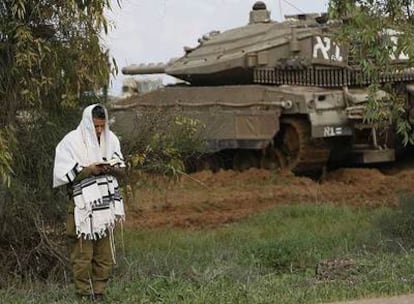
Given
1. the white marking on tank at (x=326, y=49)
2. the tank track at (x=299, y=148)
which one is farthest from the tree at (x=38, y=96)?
the white marking on tank at (x=326, y=49)

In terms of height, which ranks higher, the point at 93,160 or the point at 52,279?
the point at 93,160

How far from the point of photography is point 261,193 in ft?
58.2

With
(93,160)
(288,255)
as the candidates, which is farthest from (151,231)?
(93,160)

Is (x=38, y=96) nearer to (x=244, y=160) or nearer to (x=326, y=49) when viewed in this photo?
(x=326, y=49)

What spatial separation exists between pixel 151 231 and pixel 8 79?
534 cm

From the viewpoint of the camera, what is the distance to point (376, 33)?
33.7ft

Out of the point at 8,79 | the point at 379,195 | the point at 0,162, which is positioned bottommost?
the point at 379,195

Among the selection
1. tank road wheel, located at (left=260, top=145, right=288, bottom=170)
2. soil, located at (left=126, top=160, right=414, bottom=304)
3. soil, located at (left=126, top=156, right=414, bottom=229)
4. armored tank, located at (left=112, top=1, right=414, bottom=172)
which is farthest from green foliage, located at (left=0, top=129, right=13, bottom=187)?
tank road wheel, located at (left=260, top=145, right=288, bottom=170)

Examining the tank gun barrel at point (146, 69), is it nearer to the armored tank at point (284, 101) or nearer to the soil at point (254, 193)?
the armored tank at point (284, 101)

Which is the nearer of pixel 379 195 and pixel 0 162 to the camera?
pixel 0 162

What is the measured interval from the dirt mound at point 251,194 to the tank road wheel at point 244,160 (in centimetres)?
Answer: 60

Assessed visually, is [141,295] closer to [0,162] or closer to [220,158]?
[0,162]

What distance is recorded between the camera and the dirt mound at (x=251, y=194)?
15547 millimetres

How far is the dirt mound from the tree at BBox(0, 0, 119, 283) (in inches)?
177
